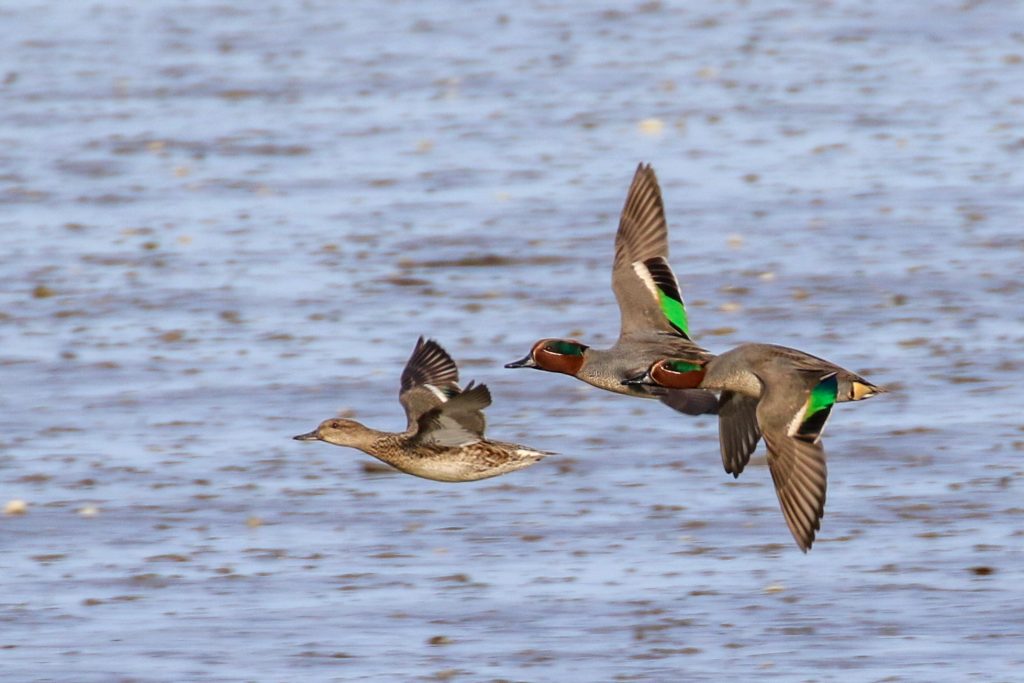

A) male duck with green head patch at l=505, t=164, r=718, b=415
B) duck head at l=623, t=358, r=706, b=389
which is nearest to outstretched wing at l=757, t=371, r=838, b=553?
duck head at l=623, t=358, r=706, b=389

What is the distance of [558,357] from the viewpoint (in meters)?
10.3

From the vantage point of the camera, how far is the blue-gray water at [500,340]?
9805 millimetres

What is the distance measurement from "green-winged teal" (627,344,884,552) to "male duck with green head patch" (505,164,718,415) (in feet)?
0.33

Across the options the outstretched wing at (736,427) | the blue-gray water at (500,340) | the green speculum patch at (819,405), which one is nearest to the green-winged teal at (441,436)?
the blue-gray water at (500,340)

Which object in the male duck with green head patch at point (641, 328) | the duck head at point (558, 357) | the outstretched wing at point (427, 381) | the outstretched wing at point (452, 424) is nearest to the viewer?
the outstretched wing at point (452, 424)

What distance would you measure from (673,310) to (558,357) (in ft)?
2.12

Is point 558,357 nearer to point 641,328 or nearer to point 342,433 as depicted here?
point 641,328

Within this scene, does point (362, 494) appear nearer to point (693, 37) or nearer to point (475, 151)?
point (475, 151)

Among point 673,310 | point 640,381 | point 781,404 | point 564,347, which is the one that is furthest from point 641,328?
point 781,404

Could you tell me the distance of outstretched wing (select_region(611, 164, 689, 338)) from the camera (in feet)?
35.1

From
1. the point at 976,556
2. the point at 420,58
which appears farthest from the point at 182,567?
the point at 420,58

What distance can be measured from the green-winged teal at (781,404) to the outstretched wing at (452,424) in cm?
75

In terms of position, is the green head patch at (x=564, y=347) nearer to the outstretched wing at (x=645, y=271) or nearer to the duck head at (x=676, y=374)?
the outstretched wing at (x=645, y=271)

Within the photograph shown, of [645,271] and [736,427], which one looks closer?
[736,427]
